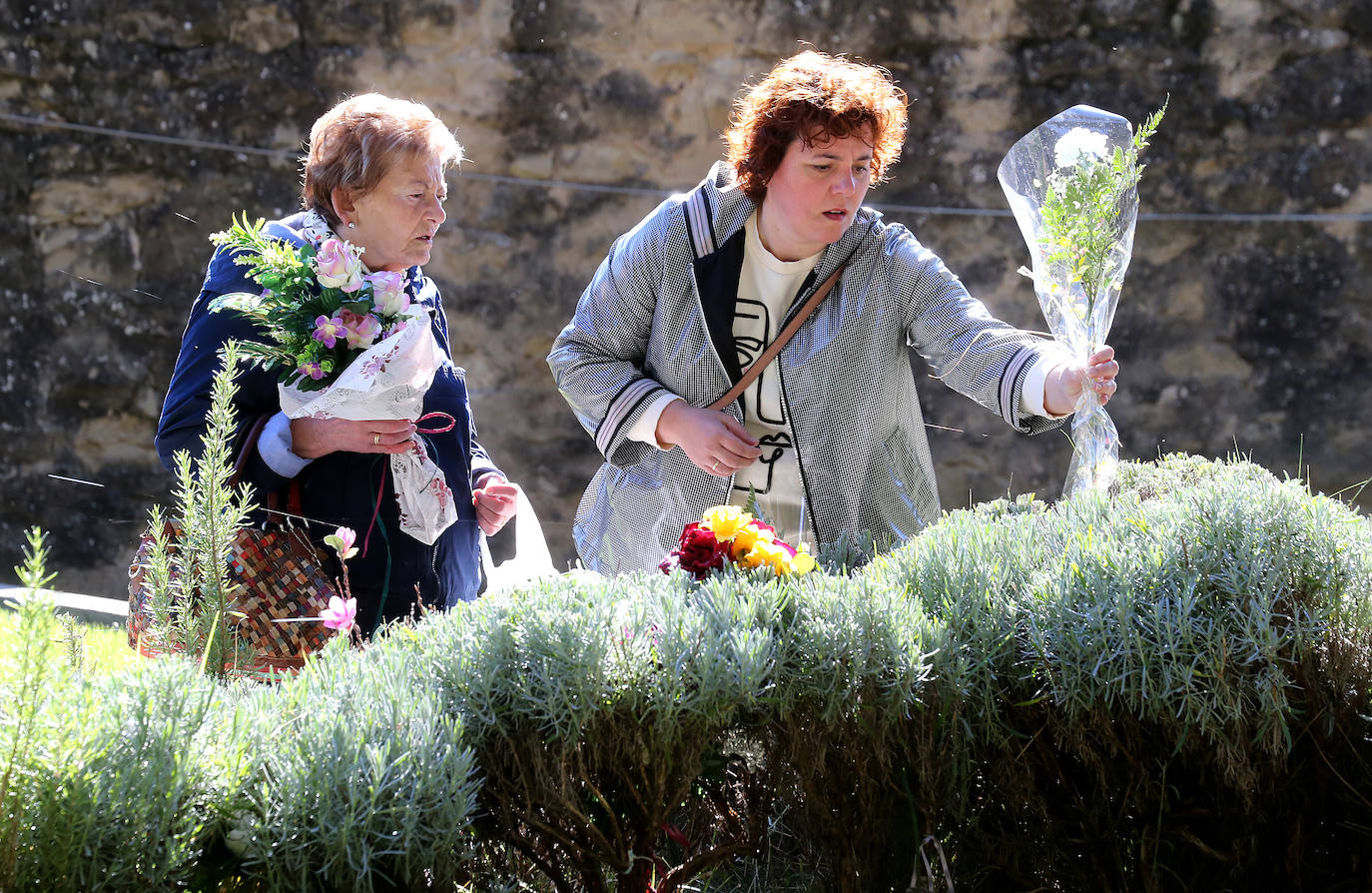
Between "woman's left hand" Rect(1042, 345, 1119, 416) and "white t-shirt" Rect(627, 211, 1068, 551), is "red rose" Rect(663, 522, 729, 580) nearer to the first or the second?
"woman's left hand" Rect(1042, 345, 1119, 416)

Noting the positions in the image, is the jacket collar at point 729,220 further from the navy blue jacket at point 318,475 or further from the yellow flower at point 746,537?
the yellow flower at point 746,537

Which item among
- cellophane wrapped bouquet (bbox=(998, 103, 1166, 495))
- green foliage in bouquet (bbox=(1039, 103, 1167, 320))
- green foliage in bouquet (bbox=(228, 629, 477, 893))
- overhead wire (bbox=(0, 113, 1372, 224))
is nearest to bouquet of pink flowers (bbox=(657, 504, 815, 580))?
green foliage in bouquet (bbox=(228, 629, 477, 893))

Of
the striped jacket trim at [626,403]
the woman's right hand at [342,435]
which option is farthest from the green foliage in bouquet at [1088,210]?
the woman's right hand at [342,435]

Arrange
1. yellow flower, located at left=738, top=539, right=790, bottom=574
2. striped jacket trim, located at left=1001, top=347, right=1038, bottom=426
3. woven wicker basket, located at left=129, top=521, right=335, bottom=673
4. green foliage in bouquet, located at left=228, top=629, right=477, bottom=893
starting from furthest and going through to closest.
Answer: striped jacket trim, located at left=1001, top=347, right=1038, bottom=426 → woven wicker basket, located at left=129, top=521, right=335, bottom=673 → yellow flower, located at left=738, top=539, right=790, bottom=574 → green foliage in bouquet, located at left=228, top=629, right=477, bottom=893

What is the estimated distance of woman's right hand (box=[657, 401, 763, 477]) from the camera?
273 centimetres

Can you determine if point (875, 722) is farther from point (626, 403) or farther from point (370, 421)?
point (626, 403)

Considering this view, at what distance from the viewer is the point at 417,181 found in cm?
261

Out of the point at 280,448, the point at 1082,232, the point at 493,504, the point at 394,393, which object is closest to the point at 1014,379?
the point at 1082,232

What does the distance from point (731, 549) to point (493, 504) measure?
1130 mm

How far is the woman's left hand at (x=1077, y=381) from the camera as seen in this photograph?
2281 mm

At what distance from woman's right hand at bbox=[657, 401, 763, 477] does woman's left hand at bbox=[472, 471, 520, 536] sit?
0.40 m

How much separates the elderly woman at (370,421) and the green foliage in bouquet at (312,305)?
0.47 feet

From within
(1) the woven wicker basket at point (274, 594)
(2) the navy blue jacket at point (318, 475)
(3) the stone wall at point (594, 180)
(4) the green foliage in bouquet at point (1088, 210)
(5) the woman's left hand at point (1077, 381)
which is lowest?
(1) the woven wicker basket at point (274, 594)

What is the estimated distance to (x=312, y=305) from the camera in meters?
2.28
